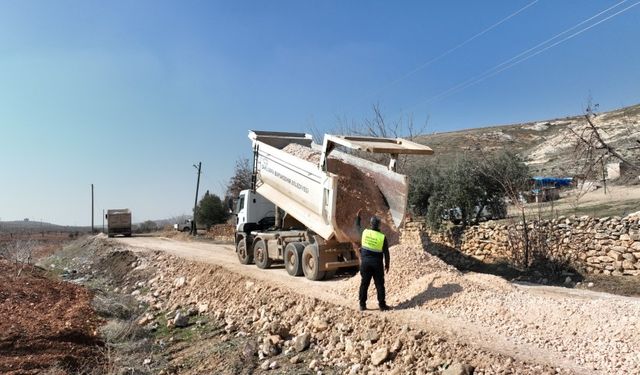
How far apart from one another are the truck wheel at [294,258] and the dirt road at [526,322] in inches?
117

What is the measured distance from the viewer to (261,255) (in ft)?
50.4

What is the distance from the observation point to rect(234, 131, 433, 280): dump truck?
11.6m

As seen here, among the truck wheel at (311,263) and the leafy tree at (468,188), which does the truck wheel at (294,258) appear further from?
the leafy tree at (468,188)

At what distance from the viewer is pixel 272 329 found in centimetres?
945

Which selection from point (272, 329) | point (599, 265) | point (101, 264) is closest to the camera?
point (272, 329)

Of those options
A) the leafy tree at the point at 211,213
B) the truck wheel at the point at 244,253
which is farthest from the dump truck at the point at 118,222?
the truck wheel at the point at 244,253

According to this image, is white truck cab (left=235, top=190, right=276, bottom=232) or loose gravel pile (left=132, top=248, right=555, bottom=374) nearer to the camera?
loose gravel pile (left=132, top=248, right=555, bottom=374)

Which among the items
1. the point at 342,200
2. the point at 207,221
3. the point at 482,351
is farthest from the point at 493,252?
the point at 207,221

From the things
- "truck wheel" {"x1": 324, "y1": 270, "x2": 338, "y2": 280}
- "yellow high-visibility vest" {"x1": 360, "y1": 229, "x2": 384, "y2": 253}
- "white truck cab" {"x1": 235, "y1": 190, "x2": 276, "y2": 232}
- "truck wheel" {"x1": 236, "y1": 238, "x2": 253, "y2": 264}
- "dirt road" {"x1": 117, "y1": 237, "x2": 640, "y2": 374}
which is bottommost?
"dirt road" {"x1": 117, "y1": 237, "x2": 640, "y2": 374}

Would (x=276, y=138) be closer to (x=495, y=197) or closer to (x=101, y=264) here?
(x=495, y=197)

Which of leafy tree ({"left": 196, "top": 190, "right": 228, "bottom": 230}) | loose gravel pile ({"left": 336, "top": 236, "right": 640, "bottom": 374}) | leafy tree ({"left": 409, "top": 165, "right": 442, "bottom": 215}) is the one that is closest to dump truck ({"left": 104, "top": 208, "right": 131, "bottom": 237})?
leafy tree ({"left": 196, "top": 190, "right": 228, "bottom": 230})

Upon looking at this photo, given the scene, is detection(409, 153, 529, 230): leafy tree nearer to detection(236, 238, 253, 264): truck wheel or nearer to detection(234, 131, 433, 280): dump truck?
detection(234, 131, 433, 280): dump truck

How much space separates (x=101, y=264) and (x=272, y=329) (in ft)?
58.8

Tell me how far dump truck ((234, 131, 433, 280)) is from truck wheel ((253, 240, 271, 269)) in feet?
0.10
